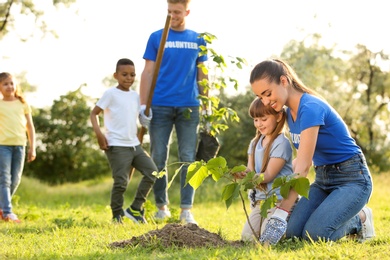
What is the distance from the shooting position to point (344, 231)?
423 centimetres

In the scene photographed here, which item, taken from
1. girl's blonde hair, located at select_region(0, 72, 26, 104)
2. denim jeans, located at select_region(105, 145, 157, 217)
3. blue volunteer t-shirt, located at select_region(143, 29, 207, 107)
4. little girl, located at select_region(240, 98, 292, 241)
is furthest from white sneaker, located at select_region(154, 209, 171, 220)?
girl's blonde hair, located at select_region(0, 72, 26, 104)

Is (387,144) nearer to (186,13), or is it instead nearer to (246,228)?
(186,13)

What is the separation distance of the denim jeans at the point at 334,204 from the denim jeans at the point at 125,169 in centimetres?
193

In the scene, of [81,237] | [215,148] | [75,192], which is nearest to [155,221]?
[215,148]

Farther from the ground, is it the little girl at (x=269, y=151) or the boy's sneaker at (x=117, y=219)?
the little girl at (x=269, y=151)

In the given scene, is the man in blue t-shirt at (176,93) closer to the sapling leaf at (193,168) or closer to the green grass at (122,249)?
the green grass at (122,249)

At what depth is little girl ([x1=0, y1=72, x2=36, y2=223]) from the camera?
648 centimetres

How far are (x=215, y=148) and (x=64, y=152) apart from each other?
14.3 meters

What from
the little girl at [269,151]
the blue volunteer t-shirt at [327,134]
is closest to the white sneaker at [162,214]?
the little girl at [269,151]

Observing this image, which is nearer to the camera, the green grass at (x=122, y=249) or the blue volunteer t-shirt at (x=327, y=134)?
the green grass at (x=122, y=249)

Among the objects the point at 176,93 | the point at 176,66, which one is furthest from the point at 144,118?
the point at 176,66

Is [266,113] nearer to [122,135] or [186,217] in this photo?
[122,135]

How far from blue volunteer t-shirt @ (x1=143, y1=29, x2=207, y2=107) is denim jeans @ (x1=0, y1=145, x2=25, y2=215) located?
1.76 meters

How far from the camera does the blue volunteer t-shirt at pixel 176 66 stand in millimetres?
5988
